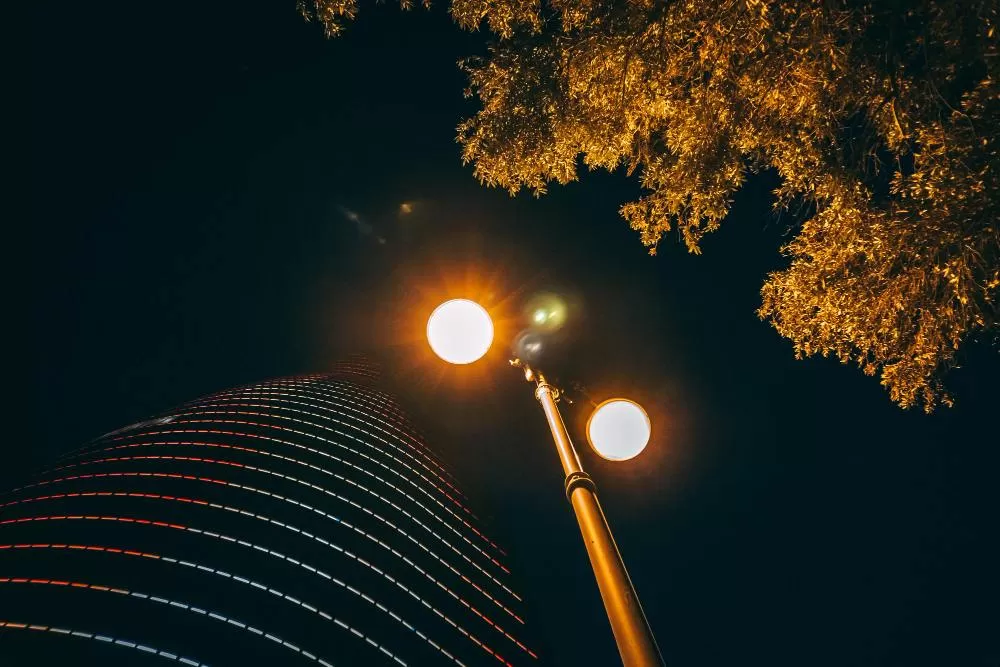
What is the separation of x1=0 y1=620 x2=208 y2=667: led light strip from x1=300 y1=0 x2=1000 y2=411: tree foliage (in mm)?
20691

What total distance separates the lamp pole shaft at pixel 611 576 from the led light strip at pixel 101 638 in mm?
20999

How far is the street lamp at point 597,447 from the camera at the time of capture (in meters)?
1.63

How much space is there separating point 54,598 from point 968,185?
86.4ft

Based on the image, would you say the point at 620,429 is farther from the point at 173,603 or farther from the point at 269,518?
the point at 269,518

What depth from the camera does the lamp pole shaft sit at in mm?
1564

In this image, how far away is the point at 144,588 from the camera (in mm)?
17125

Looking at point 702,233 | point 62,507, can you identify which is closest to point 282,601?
point 62,507

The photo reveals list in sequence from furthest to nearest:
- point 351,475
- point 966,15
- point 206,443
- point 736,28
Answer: point 351,475, point 206,443, point 736,28, point 966,15

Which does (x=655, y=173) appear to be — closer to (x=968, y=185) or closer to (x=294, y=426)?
(x=968, y=185)

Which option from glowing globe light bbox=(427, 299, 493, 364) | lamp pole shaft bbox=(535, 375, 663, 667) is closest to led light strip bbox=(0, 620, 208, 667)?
glowing globe light bbox=(427, 299, 493, 364)

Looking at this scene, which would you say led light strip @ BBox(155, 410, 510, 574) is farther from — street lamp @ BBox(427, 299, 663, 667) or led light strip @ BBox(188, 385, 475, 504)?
street lamp @ BBox(427, 299, 663, 667)

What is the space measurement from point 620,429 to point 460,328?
1.44 metres

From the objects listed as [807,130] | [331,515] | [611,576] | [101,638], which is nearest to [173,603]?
[101,638]

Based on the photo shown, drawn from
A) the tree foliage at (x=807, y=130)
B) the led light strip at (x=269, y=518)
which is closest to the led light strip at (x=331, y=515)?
the led light strip at (x=269, y=518)
